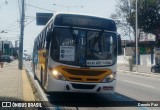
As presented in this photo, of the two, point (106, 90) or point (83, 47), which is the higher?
point (83, 47)

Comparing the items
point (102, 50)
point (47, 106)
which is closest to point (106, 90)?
point (102, 50)

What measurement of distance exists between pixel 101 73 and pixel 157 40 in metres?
54.4

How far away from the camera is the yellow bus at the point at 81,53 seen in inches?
463

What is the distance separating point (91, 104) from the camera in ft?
38.5

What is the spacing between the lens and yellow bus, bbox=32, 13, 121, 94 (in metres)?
11.8

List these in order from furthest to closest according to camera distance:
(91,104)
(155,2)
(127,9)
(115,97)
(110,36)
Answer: (127,9), (155,2), (115,97), (110,36), (91,104)

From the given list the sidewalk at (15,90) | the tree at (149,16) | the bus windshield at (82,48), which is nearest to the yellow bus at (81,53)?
the bus windshield at (82,48)

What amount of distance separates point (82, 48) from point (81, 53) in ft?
0.59

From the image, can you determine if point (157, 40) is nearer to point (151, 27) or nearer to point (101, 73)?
point (151, 27)

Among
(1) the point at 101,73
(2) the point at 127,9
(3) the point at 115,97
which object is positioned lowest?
(3) the point at 115,97

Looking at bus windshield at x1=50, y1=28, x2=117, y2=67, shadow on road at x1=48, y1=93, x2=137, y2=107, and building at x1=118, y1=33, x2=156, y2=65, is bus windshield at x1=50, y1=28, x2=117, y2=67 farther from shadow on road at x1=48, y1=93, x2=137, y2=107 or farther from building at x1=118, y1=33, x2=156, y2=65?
building at x1=118, y1=33, x2=156, y2=65

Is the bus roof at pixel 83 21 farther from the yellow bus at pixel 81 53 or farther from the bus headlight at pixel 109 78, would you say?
the bus headlight at pixel 109 78

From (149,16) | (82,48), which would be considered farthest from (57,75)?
(149,16)

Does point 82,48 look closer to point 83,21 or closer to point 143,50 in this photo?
point 83,21
